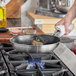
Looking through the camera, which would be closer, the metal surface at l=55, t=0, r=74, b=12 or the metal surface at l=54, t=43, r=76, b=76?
the metal surface at l=54, t=43, r=76, b=76

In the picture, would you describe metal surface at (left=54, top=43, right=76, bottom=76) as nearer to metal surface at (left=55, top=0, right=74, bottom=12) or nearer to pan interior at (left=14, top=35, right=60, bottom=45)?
pan interior at (left=14, top=35, right=60, bottom=45)

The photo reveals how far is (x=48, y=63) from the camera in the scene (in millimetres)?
853

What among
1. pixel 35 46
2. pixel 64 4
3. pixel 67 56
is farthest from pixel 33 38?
pixel 64 4

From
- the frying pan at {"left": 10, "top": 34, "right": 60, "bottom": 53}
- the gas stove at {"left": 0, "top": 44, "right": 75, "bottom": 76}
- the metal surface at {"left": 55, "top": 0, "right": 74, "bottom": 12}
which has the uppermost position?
the metal surface at {"left": 55, "top": 0, "right": 74, "bottom": 12}

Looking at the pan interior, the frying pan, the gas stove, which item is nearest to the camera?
the gas stove

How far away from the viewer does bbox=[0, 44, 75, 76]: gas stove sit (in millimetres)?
748

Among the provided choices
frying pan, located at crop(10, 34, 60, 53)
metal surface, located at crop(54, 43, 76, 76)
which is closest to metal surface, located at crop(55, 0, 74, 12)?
frying pan, located at crop(10, 34, 60, 53)

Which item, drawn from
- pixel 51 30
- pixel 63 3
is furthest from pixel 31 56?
pixel 63 3

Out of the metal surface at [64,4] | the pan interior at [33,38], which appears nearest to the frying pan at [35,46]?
the pan interior at [33,38]

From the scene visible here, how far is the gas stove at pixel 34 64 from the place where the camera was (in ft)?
2.45

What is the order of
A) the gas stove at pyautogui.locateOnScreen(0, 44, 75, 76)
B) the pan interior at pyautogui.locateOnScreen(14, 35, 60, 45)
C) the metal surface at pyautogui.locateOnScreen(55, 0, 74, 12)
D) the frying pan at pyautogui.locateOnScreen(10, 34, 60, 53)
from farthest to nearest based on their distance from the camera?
the metal surface at pyautogui.locateOnScreen(55, 0, 74, 12)
the pan interior at pyautogui.locateOnScreen(14, 35, 60, 45)
the frying pan at pyautogui.locateOnScreen(10, 34, 60, 53)
the gas stove at pyautogui.locateOnScreen(0, 44, 75, 76)

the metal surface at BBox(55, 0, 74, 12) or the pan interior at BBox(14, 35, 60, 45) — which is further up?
the metal surface at BBox(55, 0, 74, 12)

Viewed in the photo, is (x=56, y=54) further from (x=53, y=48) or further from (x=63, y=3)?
(x=63, y=3)

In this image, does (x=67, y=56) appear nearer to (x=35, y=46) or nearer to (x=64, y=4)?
(x=35, y=46)
